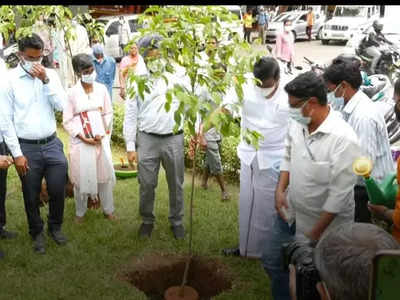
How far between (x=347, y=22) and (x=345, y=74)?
19.4 m

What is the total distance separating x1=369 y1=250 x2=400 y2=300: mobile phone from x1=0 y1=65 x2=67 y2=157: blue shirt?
11.4 feet

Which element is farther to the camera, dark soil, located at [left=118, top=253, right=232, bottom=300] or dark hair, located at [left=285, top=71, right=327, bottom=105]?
dark soil, located at [left=118, top=253, right=232, bottom=300]

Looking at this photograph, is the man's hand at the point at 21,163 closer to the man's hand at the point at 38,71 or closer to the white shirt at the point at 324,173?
the man's hand at the point at 38,71

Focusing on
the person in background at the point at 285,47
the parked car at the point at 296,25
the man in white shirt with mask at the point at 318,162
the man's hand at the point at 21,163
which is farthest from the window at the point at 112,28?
the man in white shirt with mask at the point at 318,162

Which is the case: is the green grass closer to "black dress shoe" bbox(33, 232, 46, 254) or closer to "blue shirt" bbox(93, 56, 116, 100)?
"black dress shoe" bbox(33, 232, 46, 254)

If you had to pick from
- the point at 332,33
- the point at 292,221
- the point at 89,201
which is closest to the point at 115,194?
the point at 89,201

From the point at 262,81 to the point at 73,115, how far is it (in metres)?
1.91

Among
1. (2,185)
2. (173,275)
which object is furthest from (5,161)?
(173,275)

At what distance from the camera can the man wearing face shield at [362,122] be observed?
3.63m

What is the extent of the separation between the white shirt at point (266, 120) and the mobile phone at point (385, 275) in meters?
2.84

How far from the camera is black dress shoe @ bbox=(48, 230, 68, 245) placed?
4.66 metres

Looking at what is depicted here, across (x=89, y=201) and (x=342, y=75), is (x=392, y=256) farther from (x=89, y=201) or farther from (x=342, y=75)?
(x=89, y=201)

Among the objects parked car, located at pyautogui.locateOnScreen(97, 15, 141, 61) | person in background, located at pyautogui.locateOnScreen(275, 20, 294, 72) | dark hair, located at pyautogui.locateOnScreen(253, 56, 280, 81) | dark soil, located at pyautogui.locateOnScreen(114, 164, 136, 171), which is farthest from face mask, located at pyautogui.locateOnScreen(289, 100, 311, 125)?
parked car, located at pyautogui.locateOnScreen(97, 15, 141, 61)

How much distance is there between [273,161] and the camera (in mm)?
4086
